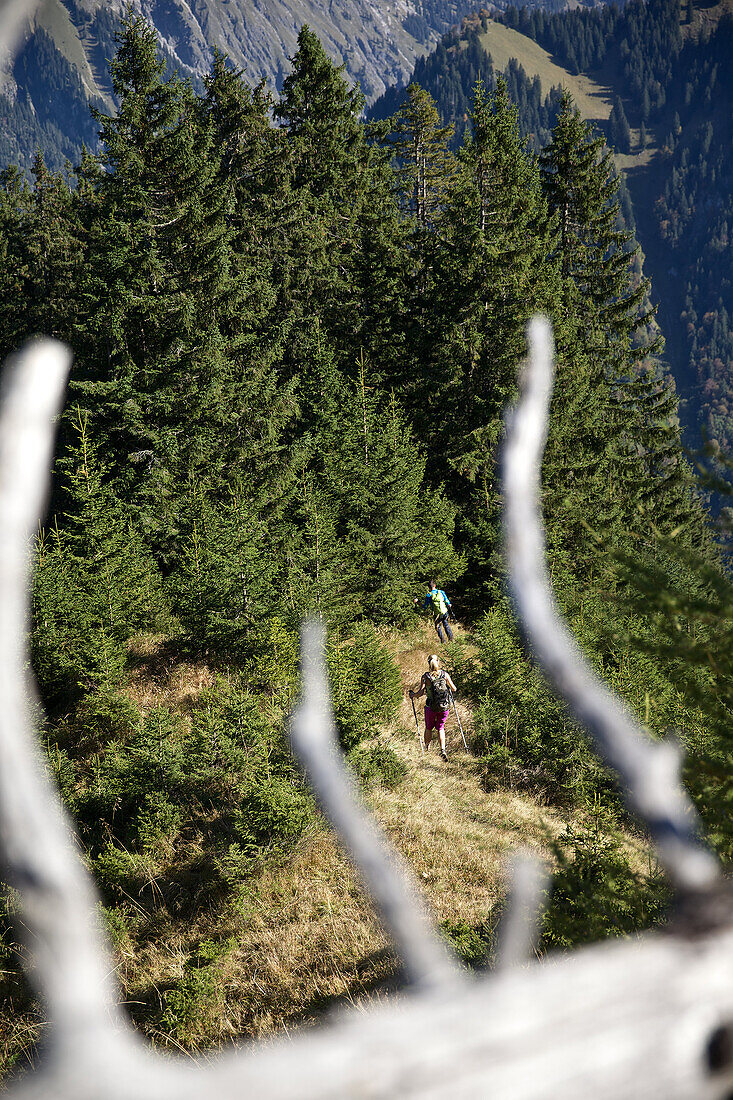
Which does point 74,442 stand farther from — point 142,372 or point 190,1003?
point 190,1003

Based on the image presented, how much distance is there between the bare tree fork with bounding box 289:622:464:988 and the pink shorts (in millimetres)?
9478

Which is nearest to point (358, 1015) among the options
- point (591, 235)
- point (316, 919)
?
point (316, 919)

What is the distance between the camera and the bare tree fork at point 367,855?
0.79 metres

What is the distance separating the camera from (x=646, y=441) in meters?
25.2

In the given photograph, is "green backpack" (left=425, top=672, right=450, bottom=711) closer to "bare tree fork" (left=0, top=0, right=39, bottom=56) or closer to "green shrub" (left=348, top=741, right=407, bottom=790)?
"green shrub" (left=348, top=741, right=407, bottom=790)

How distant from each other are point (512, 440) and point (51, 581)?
37.5ft

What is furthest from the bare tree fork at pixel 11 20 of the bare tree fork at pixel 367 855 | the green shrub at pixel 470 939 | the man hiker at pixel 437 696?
the man hiker at pixel 437 696

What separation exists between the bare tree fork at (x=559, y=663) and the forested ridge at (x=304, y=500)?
4.43 feet

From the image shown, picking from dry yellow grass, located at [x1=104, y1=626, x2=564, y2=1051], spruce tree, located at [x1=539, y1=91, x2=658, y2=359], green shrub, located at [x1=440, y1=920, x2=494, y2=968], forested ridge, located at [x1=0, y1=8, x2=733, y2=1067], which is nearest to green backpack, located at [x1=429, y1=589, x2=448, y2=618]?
forested ridge, located at [x1=0, y1=8, x2=733, y2=1067]

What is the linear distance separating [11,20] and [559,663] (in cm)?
105

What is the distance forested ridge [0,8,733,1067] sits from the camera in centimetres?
670

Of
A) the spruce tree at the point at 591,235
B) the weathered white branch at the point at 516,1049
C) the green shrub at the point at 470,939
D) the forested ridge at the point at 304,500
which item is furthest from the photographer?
the spruce tree at the point at 591,235

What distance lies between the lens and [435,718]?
10344mm

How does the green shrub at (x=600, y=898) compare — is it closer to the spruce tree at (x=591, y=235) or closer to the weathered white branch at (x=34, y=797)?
the weathered white branch at (x=34, y=797)
